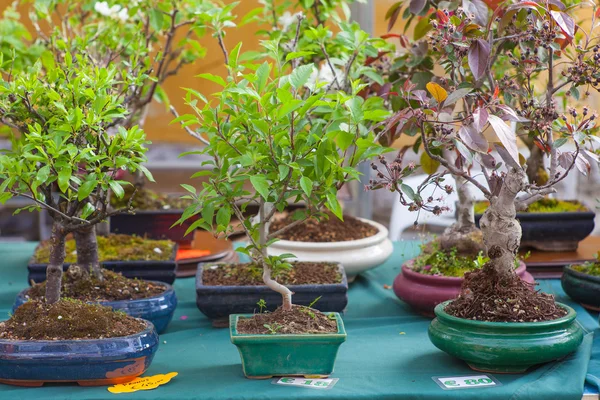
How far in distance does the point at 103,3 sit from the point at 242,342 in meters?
1.27

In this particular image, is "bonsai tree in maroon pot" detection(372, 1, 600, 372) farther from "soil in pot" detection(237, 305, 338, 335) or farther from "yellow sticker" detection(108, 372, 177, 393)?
"yellow sticker" detection(108, 372, 177, 393)

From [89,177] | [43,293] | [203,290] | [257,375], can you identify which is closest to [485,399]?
[257,375]

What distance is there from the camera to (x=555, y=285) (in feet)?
6.95

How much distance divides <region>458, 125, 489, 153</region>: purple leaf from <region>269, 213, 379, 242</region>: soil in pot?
862 millimetres

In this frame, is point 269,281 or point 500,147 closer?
point 500,147

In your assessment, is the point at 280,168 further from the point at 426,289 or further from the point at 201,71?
the point at 201,71

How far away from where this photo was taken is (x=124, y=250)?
2.07 m

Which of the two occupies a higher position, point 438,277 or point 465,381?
point 438,277

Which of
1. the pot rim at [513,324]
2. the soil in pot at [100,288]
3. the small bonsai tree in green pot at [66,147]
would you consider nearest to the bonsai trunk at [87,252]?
the soil in pot at [100,288]

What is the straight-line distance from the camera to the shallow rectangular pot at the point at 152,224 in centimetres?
234

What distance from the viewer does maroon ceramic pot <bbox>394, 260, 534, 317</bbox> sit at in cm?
179

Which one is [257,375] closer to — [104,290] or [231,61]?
[104,290]

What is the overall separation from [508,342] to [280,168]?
548 millimetres

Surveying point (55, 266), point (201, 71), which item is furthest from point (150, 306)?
point (201, 71)
